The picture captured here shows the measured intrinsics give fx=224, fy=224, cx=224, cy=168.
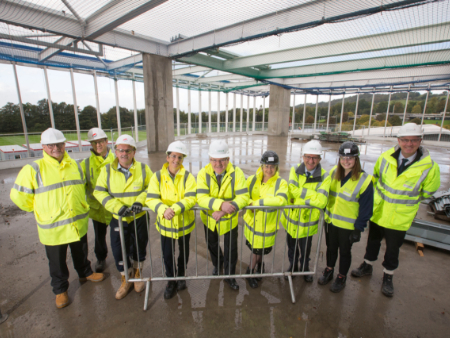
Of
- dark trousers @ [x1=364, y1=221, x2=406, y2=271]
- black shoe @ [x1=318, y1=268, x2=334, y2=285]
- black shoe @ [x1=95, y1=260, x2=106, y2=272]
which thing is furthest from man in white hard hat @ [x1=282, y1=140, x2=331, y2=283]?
black shoe @ [x1=95, y1=260, x2=106, y2=272]

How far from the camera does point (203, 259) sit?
3.57 m

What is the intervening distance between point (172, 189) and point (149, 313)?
1.44 m

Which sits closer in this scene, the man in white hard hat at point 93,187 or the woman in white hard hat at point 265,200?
the woman in white hard hat at point 265,200

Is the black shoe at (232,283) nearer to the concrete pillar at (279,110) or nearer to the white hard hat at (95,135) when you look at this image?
the white hard hat at (95,135)

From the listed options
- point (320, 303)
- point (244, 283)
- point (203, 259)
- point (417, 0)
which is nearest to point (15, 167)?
point (203, 259)

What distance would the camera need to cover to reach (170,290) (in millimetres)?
2809

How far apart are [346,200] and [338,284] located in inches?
45.7

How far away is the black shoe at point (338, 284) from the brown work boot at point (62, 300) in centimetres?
329

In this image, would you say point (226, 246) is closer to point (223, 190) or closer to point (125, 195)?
point (223, 190)

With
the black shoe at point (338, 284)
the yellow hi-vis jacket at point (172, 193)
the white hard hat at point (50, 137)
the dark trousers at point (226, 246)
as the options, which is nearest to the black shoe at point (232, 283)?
the dark trousers at point (226, 246)

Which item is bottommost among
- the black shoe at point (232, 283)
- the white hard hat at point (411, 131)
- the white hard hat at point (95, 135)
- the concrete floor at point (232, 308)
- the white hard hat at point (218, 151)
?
the concrete floor at point (232, 308)

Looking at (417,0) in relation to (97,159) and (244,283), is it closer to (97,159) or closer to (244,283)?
(244,283)

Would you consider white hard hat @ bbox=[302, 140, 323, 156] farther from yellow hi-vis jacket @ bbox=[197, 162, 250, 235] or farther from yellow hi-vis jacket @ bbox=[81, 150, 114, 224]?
yellow hi-vis jacket @ bbox=[81, 150, 114, 224]

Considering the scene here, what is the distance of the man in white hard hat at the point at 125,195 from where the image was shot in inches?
106
